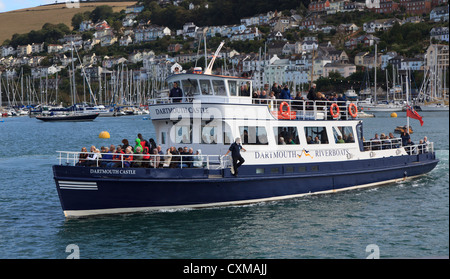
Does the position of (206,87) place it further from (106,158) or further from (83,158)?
(83,158)

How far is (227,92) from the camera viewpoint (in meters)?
19.4

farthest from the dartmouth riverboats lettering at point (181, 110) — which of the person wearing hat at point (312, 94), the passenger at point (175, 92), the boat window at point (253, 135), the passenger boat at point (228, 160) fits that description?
the person wearing hat at point (312, 94)

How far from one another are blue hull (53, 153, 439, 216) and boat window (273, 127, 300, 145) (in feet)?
3.18

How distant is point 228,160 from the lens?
18359 mm

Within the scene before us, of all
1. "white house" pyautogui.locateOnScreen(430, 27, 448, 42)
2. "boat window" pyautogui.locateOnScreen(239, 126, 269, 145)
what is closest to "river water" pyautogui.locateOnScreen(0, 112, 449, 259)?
"boat window" pyautogui.locateOnScreen(239, 126, 269, 145)

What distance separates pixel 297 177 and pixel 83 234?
7.82 meters

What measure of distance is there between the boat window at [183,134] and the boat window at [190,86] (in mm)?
1219

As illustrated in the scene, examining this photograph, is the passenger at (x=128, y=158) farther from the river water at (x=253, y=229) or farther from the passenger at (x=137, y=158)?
the river water at (x=253, y=229)

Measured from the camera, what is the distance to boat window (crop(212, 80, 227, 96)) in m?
19.4

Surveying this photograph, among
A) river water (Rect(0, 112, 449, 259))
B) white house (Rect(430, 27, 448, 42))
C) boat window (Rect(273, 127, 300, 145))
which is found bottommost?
river water (Rect(0, 112, 449, 259))

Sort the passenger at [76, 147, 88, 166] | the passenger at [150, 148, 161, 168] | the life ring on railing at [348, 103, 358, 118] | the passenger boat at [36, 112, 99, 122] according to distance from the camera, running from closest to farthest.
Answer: the passenger at [76, 147, 88, 166], the passenger at [150, 148, 161, 168], the life ring on railing at [348, 103, 358, 118], the passenger boat at [36, 112, 99, 122]

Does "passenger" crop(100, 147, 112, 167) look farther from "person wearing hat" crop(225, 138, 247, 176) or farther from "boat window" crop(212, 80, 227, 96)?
"boat window" crop(212, 80, 227, 96)

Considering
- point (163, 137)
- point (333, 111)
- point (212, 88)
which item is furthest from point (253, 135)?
point (333, 111)

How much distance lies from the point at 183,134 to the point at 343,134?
21.9 feet
